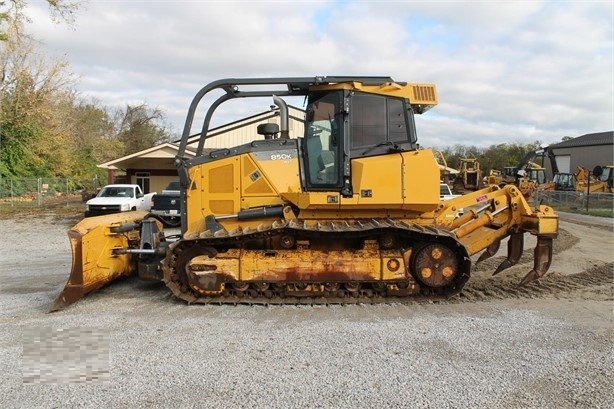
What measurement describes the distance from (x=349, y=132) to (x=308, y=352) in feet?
10.0

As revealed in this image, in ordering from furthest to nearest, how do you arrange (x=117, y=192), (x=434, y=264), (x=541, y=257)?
1. (x=117, y=192)
2. (x=541, y=257)
3. (x=434, y=264)

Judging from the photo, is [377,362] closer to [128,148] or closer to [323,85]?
[323,85]

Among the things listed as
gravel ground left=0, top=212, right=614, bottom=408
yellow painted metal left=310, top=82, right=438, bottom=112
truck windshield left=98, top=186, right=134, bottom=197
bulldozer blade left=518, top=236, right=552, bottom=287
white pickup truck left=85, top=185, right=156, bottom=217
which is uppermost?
yellow painted metal left=310, top=82, right=438, bottom=112

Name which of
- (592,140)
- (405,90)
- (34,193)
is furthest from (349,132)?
(592,140)

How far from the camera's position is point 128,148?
56.1 m

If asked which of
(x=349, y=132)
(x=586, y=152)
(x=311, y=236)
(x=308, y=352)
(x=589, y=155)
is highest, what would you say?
(x=586, y=152)

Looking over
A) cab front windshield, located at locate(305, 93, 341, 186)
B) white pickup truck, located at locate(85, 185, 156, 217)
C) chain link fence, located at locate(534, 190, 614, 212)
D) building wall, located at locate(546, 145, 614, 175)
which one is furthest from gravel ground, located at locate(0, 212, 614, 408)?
building wall, located at locate(546, 145, 614, 175)

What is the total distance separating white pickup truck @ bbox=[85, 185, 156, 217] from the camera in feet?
64.7

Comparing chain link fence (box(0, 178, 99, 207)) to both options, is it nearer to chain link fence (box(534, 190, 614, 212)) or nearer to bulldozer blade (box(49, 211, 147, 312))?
bulldozer blade (box(49, 211, 147, 312))

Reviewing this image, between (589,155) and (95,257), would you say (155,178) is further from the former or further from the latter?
(589,155)

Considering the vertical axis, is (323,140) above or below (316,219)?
above

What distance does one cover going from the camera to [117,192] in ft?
69.9

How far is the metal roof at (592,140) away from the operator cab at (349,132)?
52.4 metres

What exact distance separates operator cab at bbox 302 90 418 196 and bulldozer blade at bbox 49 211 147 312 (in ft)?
9.48
